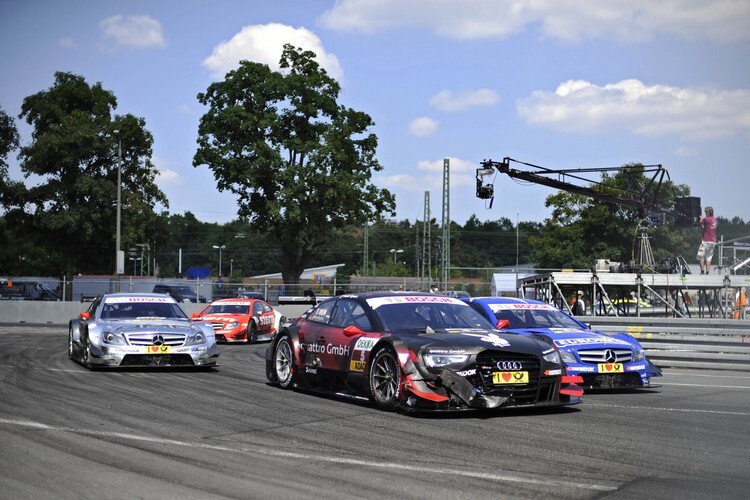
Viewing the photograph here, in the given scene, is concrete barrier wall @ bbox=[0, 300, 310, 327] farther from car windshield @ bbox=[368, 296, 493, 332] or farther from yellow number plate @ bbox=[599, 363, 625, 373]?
car windshield @ bbox=[368, 296, 493, 332]

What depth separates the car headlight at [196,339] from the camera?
47.8 feet

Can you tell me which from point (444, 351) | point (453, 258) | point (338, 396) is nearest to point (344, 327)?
point (338, 396)

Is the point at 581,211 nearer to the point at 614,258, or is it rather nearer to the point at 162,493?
the point at 614,258

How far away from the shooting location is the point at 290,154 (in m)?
46.3

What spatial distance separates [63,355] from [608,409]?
11.4m

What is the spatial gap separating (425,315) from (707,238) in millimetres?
19073

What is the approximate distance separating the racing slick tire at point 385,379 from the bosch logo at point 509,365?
3.31ft

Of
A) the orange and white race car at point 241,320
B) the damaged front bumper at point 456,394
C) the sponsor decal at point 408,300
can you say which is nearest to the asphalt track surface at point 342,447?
the damaged front bumper at point 456,394

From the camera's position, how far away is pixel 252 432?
26.9ft

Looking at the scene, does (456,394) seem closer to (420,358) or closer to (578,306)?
(420,358)

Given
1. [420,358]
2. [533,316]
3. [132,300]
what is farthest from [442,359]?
[132,300]

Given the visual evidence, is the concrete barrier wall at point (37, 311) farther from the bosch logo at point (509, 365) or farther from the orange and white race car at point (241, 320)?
the bosch logo at point (509, 365)

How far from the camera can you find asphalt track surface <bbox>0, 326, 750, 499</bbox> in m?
5.93

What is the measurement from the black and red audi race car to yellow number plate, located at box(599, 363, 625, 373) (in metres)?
2.11
